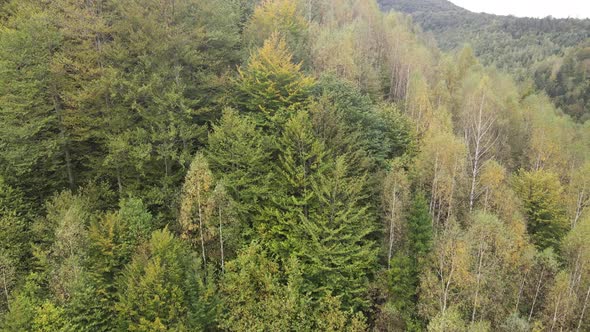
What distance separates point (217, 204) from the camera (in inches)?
996

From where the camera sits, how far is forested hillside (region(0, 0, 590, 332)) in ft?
80.0

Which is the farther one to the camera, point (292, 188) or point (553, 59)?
point (553, 59)

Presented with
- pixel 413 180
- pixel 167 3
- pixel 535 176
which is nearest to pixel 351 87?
pixel 413 180

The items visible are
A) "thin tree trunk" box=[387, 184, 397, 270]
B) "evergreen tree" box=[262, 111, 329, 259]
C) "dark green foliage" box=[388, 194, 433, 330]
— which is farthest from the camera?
"thin tree trunk" box=[387, 184, 397, 270]

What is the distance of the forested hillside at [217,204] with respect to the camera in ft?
80.0

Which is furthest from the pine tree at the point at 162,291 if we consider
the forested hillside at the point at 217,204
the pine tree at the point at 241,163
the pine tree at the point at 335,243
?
the pine tree at the point at 335,243

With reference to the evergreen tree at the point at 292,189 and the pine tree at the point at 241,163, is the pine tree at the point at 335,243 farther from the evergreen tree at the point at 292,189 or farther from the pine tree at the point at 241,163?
the pine tree at the point at 241,163

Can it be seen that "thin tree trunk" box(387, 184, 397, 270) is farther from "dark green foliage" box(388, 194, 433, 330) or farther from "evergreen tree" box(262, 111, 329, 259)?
"evergreen tree" box(262, 111, 329, 259)

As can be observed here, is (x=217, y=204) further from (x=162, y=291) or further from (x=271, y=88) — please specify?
(x=271, y=88)

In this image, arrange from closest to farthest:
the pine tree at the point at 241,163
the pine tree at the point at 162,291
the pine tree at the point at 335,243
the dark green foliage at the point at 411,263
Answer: the pine tree at the point at 162,291 < the pine tree at the point at 335,243 < the pine tree at the point at 241,163 < the dark green foliage at the point at 411,263

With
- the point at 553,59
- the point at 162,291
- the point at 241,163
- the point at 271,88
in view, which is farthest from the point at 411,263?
the point at 553,59

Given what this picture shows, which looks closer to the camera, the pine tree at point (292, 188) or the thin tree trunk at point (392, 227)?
the pine tree at point (292, 188)

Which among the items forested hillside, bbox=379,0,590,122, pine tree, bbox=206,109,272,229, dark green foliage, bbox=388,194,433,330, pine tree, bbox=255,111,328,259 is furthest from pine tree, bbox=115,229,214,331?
forested hillside, bbox=379,0,590,122

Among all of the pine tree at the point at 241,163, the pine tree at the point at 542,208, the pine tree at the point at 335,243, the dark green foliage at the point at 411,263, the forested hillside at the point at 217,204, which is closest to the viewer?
the forested hillside at the point at 217,204
